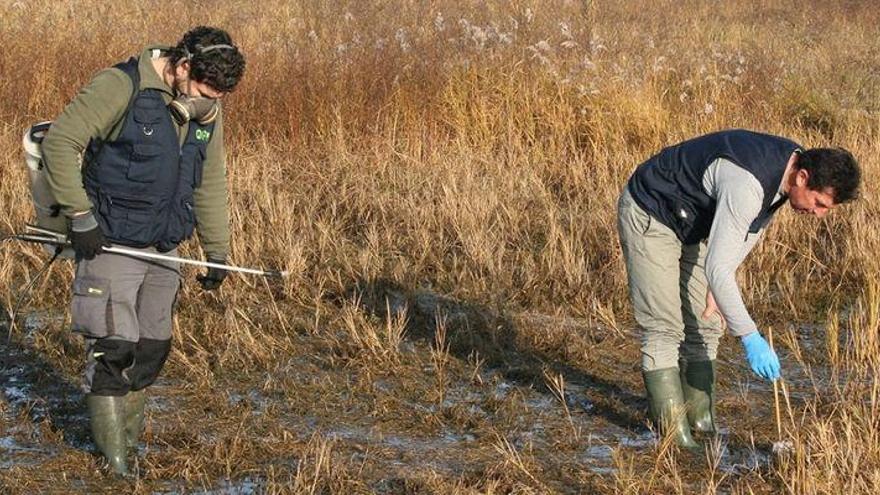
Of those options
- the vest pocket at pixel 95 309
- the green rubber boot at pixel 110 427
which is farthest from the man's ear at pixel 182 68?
the green rubber boot at pixel 110 427

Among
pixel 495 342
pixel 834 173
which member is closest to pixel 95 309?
pixel 495 342

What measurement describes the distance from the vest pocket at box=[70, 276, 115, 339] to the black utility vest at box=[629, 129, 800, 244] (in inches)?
84.1

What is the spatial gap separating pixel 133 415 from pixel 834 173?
112 inches

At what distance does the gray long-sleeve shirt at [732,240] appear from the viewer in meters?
4.54

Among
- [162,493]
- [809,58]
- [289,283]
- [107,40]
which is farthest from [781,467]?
[809,58]

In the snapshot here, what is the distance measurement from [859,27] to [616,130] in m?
10.6

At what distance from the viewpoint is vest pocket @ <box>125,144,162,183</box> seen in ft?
14.9

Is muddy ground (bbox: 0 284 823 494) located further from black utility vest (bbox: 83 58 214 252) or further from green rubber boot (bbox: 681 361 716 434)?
black utility vest (bbox: 83 58 214 252)

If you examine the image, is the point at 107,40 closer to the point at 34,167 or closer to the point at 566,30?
the point at 566,30

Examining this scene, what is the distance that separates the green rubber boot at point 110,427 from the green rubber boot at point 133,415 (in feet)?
0.62

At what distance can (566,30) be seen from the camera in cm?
1074

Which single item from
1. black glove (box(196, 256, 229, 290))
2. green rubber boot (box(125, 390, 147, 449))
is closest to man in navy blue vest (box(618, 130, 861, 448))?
black glove (box(196, 256, 229, 290))

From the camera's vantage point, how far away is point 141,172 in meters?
4.57

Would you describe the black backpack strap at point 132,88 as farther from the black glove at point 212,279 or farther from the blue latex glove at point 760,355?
the blue latex glove at point 760,355
